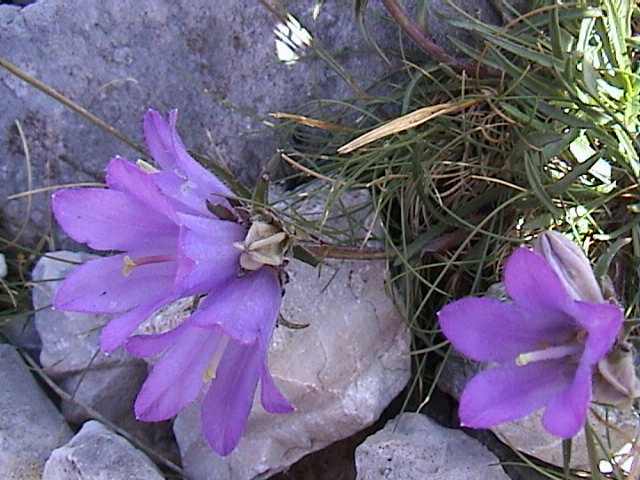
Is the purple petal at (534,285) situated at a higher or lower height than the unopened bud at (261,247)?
lower

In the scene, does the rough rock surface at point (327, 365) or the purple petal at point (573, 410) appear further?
the rough rock surface at point (327, 365)

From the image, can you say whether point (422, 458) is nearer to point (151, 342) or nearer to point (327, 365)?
point (327, 365)

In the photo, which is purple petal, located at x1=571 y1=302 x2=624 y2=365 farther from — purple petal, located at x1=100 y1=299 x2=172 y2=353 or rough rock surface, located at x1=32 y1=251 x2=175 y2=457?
rough rock surface, located at x1=32 y1=251 x2=175 y2=457

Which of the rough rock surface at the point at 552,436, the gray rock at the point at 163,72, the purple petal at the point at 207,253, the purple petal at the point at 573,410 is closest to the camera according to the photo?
the purple petal at the point at 573,410

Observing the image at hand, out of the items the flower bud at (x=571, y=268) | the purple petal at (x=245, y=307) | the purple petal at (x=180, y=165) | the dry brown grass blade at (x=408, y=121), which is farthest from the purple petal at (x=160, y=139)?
the flower bud at (x=571, y=268)

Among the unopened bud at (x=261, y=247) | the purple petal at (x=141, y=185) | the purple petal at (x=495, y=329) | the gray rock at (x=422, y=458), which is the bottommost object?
the gray rock at (x=422, y=458)

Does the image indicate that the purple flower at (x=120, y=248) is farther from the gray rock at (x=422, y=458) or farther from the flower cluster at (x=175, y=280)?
the gray rock at (x=422, y=458)
